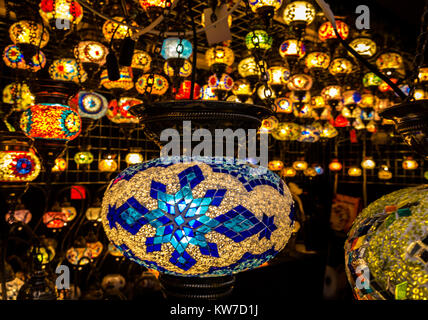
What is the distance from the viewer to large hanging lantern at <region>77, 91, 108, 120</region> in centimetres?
247

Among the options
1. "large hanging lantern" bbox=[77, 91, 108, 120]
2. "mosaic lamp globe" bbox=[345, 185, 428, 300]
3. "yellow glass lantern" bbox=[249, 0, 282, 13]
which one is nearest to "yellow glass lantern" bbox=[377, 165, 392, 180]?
"yellow glass lantern" bbox=[249, 0, 282, 13]

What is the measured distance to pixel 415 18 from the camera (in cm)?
368

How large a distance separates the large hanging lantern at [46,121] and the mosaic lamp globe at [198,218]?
1154 millimetres

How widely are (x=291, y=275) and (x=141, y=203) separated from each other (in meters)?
3.54

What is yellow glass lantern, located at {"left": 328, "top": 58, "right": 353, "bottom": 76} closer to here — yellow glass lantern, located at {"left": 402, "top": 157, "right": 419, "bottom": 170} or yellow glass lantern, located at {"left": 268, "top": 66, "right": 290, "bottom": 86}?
yellow glass lantern, located at {"left": 268, "top": 66, "right": 290, "bottom": 86}

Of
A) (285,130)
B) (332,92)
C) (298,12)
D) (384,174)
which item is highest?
(298,12)

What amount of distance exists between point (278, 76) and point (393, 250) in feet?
8.04

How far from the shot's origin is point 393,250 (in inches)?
17.4

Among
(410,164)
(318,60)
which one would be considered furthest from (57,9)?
(410,164)

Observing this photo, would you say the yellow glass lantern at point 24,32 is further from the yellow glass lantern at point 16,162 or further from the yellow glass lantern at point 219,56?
the yellow glass lantern at point 219,56

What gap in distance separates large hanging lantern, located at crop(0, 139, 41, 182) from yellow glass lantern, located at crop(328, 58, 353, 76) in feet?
8.23

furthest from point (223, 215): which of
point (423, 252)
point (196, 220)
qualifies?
point (423, 252)

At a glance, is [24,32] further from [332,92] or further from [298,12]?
[332,92]

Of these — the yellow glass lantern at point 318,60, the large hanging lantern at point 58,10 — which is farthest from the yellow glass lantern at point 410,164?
the large hanging lantern at point 58,10
